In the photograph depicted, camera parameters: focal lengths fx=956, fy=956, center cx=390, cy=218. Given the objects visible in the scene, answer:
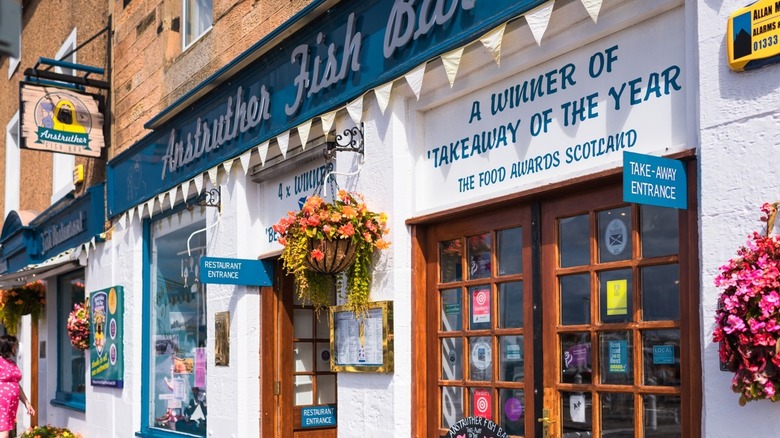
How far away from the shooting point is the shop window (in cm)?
1325

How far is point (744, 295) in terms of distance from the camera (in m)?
3.71

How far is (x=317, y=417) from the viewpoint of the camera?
816cm

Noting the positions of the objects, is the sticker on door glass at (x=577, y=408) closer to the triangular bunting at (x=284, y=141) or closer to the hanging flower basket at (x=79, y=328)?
the triangular bunting at (x=284, y=141)

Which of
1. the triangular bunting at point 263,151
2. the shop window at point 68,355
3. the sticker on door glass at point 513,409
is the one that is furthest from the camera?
the shop window at point 68,355

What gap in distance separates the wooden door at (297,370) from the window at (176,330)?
4.31 ft

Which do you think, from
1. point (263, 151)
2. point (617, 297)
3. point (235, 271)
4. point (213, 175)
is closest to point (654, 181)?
point (617, 297)

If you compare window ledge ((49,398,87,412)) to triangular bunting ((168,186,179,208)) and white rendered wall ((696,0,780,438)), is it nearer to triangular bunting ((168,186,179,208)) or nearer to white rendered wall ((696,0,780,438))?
triangular bunting ((168,186,179,208))

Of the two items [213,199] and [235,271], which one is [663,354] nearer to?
[235,271]

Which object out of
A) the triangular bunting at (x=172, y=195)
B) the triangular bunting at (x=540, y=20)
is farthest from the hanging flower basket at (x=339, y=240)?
the triangular bunting at (x=172, y=195)

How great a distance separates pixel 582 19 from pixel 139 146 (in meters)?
7.03

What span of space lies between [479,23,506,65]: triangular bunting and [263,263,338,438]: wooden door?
3.42 m

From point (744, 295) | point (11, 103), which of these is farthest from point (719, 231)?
point (11, 103)

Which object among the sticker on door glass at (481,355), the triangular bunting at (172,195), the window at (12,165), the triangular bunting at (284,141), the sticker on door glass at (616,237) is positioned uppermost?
the window at (12,165)

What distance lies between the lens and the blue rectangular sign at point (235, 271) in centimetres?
750
